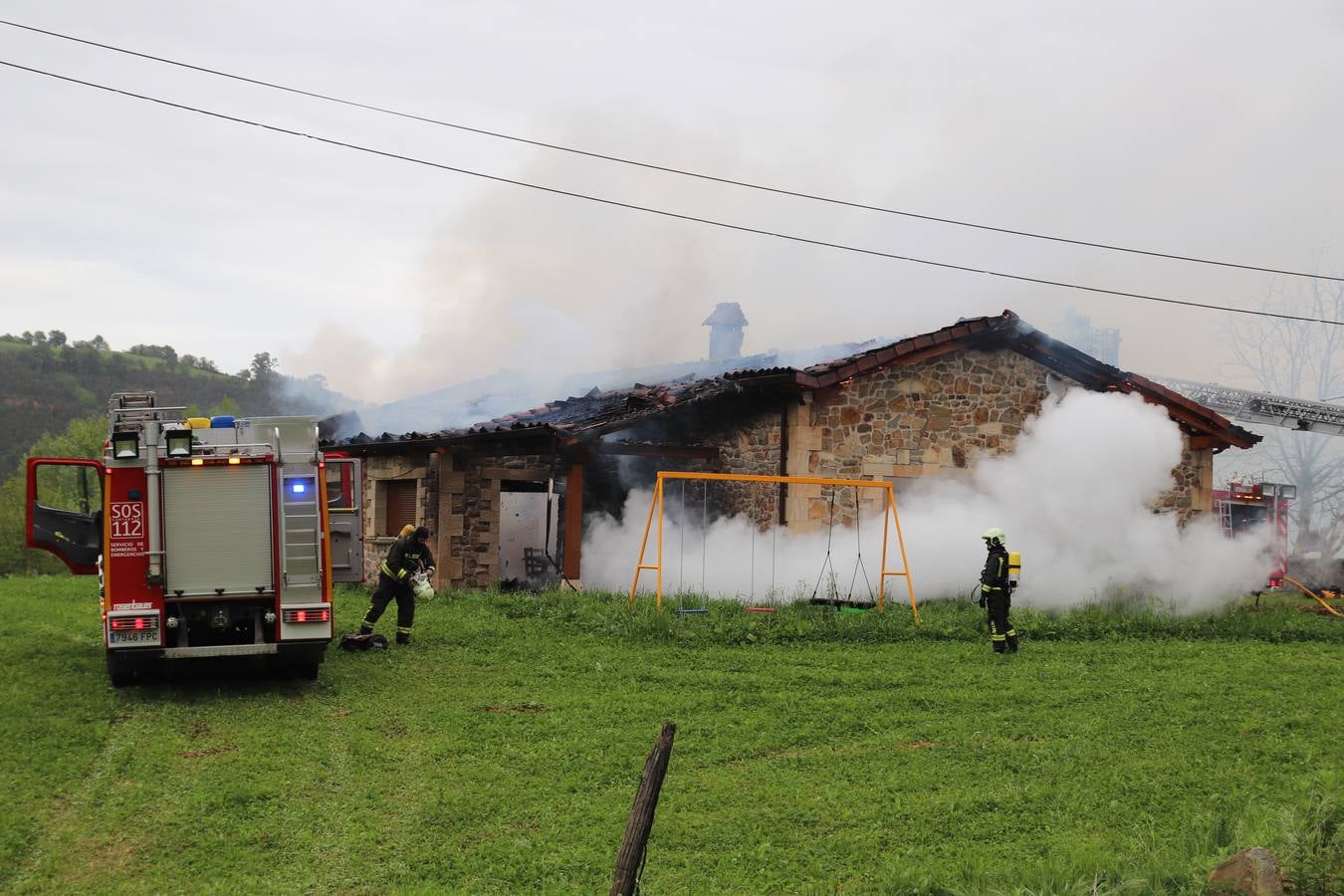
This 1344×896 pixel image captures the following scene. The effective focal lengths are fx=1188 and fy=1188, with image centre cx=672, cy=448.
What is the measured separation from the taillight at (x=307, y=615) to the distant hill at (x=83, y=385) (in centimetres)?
6639

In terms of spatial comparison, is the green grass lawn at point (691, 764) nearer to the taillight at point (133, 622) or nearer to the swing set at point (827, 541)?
the swing set at point (827, 541)

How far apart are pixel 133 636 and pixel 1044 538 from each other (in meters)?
13.4

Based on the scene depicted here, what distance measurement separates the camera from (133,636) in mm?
10664

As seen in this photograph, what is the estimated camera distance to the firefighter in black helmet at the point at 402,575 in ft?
44.1

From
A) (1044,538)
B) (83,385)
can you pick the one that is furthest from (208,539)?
(83,385)

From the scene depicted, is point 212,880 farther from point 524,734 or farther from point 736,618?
point 736,618

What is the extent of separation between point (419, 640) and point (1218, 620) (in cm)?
1055

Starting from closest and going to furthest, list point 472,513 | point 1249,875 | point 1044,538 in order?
point 1249,875
point 1044,538
point 472,513

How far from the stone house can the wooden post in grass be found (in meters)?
12.2

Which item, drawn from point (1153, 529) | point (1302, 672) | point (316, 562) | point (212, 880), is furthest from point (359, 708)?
point (1153, 529)

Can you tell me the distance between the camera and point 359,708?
1098 cm

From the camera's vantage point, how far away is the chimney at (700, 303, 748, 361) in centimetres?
3284

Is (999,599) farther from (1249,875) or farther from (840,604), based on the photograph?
(1249,875)

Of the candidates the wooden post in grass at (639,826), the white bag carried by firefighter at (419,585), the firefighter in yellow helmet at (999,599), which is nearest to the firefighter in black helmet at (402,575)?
the white bag carried by firefighter at (419,585)
